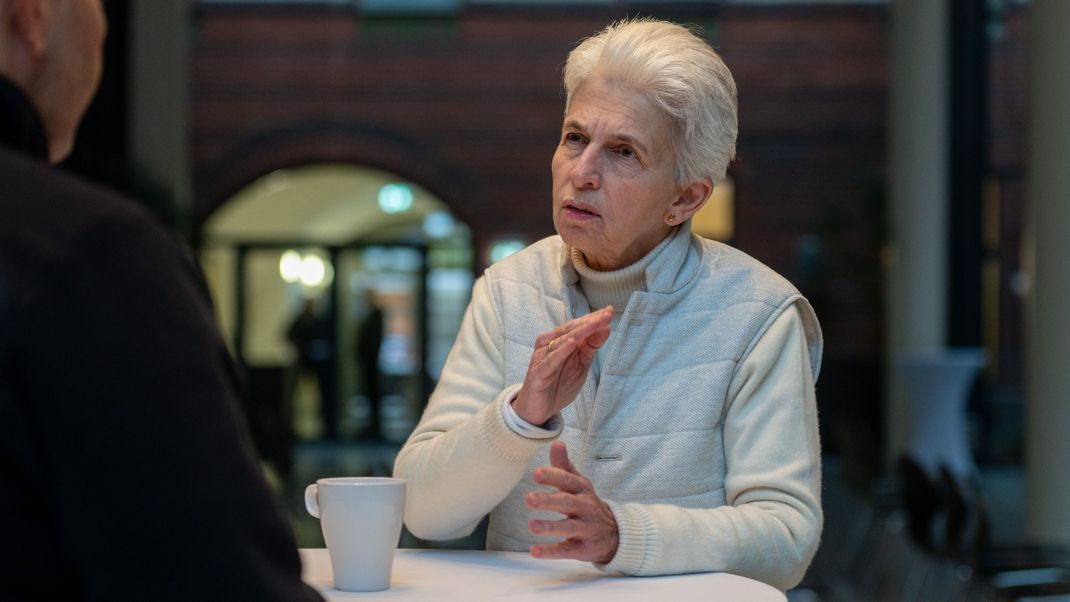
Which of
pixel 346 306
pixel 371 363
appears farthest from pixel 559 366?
pixel 346 306

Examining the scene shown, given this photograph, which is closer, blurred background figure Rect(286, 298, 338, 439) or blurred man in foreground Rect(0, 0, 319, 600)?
blurred man in foreground Rect(0, 0, 319, 600)

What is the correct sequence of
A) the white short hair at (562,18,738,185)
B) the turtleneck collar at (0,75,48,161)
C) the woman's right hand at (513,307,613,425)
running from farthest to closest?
the white short hair at (562,18,738,185)
the woman's right hand at (513,307,613,425)
the turtleneck collar at (0,75,48,161)

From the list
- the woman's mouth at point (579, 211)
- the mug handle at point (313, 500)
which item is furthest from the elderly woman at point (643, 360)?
the mug handle at point (313, 500)

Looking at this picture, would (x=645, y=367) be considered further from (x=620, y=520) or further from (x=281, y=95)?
(x=281, y=95)

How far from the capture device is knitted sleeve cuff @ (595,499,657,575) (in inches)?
58.2

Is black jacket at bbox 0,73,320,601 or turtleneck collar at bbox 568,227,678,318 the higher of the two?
black jacket at bbox 0,73,320,601

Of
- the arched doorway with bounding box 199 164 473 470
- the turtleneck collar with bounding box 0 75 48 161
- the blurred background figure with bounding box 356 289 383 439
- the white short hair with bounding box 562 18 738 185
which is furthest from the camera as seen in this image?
the arched doorway with bounding box 199 164 473 470

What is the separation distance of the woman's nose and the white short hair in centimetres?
11

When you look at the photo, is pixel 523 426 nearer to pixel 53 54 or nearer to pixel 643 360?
pixel 643 360

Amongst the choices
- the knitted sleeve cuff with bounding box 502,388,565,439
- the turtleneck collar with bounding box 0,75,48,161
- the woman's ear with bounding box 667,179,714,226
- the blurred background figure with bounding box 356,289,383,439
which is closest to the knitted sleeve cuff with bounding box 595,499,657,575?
the knitted sleeve cuff with bounding box 502,388,565,439

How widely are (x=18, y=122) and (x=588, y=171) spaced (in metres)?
1.02

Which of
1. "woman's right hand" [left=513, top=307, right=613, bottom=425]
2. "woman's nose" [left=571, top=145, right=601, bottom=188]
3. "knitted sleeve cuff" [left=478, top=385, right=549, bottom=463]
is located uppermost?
"woman's nose" [left=571, top=145, right=601, bottom=188]

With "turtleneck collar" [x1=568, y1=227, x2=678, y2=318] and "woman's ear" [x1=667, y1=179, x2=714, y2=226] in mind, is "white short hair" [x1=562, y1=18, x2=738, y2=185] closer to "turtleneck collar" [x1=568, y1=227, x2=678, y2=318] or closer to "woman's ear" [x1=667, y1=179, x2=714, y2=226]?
"woman's ear" [x1=667, y1=179, x2=714, y2=226]

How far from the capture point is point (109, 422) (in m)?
0.77
